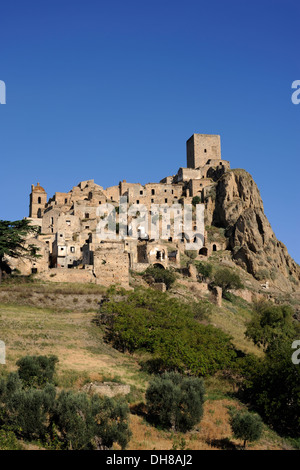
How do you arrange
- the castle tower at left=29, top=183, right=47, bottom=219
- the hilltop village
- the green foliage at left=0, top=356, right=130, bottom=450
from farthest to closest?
the castle tower at left=29, top=183, right=47, bottom=219, the hilltop village, the green foliage at left=0, top=356, right=130, bottom=450

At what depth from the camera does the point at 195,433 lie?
2434 cm

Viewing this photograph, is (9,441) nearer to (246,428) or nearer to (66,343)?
(246,428)

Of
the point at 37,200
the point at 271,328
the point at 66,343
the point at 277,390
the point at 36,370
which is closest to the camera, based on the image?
the point at 36,370

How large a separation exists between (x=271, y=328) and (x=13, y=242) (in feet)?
69.7

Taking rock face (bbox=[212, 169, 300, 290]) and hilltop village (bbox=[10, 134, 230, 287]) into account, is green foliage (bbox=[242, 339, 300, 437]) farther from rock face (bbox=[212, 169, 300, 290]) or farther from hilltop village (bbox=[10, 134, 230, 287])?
rock face (bbox=[212, 169, 300, 290])

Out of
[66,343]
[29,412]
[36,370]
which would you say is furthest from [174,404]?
[66,343]

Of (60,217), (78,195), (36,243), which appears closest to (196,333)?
(36,243)

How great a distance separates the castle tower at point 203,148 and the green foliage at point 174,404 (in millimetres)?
76230

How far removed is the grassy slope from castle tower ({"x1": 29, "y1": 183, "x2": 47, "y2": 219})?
40.3 m

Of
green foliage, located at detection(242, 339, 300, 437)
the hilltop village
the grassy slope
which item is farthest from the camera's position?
the hilltop village

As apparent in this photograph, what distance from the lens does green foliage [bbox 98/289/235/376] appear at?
32156 mm

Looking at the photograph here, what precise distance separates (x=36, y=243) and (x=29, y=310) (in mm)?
12844

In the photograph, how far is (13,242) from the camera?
4428 cm

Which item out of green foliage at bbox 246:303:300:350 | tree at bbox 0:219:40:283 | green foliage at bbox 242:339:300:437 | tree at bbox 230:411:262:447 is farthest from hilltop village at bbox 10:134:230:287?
tree at bbox 230:411:262:447
